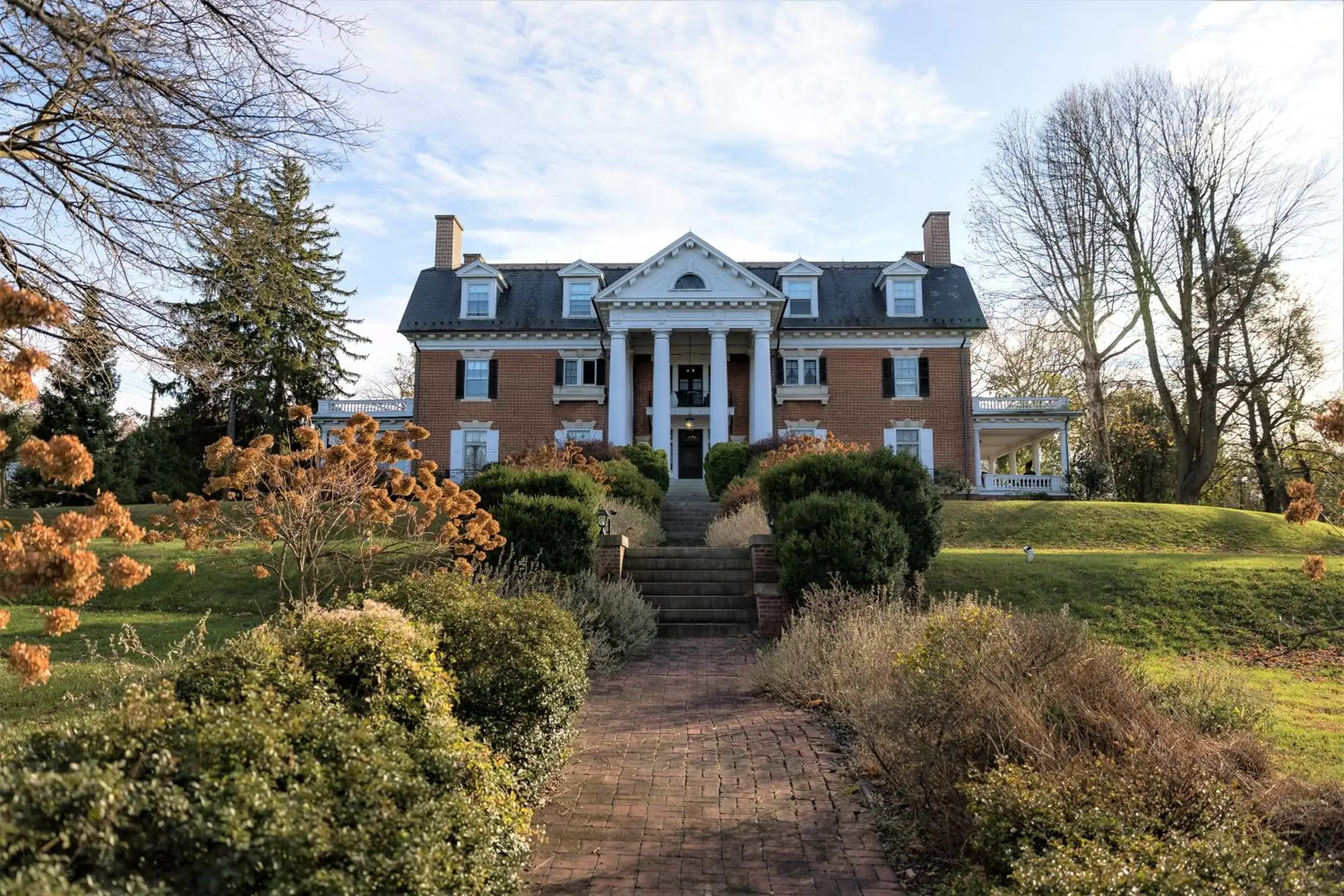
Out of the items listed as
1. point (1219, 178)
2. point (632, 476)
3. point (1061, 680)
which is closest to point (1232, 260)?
point (1219, 178)

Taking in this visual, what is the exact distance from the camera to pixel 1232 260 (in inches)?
1070

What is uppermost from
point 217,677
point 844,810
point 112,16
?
point 112,16

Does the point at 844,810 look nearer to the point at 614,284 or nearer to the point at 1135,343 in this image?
the point at 614,284

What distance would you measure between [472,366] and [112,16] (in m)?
26.7

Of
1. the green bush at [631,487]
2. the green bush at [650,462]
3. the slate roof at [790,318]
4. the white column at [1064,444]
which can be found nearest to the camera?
the green bush at [631,487]

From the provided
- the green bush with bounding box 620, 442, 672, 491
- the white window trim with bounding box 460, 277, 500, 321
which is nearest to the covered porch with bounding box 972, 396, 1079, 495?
the green bush with bounding box 620, 442, 672, 491

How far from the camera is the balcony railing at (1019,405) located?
3088 cm

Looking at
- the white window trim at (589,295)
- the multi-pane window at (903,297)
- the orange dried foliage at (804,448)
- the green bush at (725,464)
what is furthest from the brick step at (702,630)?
the multi-pane window at (903,297)

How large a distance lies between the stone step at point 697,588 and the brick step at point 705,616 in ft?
1.48

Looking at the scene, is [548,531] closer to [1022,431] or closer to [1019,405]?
[1019,405]

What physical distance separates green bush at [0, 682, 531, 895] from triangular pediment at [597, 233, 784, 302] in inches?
1072

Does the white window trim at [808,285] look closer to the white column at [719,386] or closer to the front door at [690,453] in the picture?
the white column at [719,386]

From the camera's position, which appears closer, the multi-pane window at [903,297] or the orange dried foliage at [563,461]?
the orange dried foliage at [563,461]

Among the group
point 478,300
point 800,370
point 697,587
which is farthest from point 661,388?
point 697,587
